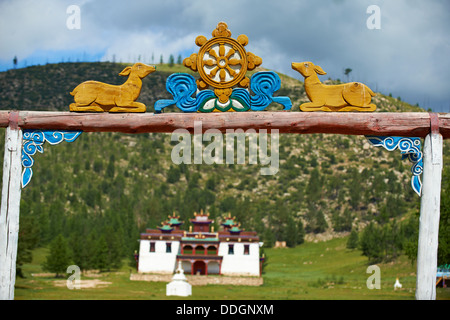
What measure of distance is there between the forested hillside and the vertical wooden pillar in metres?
36.0

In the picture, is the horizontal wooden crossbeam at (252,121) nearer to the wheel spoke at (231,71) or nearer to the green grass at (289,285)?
the wheel spoke at (231,71)

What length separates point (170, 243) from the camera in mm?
37875

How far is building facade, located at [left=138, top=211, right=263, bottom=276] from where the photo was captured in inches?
1438

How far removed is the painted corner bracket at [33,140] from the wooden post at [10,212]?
0.27 ft

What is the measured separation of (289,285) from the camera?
32094 millimetres

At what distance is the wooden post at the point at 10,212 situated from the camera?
29.0 ft

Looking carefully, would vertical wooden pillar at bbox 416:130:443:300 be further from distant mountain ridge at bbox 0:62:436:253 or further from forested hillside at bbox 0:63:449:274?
distant mountain ridge at bbox 0:62:436:253

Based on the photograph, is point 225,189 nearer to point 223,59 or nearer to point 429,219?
point 223,59

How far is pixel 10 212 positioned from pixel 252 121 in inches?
150

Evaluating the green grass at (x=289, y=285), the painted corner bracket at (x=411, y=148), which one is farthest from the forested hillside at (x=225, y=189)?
the painted corner bracket at (x=411, y=148)

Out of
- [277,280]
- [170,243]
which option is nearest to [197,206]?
[170,243]

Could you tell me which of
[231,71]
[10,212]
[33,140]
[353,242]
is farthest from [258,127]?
[353,242]

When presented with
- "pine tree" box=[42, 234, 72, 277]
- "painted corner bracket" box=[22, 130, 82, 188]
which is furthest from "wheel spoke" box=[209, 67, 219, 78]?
"pine tree" box=[42, 234, 72, 277]
